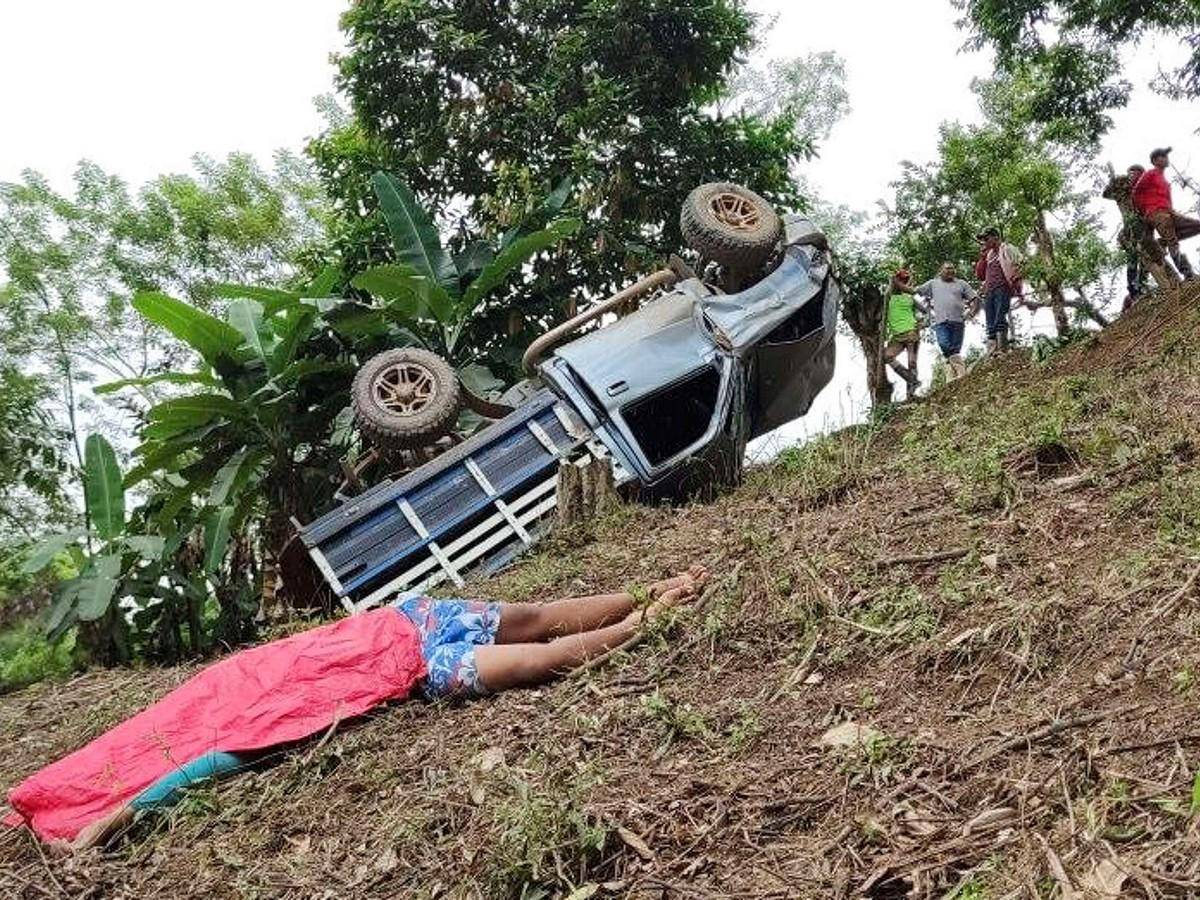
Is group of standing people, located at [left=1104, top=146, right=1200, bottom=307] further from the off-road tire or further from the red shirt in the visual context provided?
the off-road tire

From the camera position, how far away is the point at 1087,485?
14.6ft

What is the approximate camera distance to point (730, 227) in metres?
8.05

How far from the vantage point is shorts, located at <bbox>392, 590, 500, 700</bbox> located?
4055mm

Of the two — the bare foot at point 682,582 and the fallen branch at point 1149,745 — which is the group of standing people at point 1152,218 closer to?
the bare foot at point 682,582

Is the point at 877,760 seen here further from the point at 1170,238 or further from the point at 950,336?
the point at 950,336

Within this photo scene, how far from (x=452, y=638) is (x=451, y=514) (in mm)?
2972

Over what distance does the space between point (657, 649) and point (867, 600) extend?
82 cm

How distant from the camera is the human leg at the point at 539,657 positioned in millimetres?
3986

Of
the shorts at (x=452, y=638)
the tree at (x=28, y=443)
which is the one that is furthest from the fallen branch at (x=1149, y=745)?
the tree at (x=28, y=443)

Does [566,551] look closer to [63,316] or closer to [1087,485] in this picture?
[1087,485]

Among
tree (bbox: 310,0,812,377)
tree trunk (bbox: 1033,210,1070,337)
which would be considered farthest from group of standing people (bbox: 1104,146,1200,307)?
tree (bbox: 310,0,812,377)

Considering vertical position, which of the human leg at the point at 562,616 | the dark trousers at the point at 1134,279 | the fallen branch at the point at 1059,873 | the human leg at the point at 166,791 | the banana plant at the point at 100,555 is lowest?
the dark trousers at the point at 1134,279

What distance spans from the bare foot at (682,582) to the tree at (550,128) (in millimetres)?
7677

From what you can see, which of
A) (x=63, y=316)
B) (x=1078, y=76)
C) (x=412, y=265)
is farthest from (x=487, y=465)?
(x=63, y=316)
